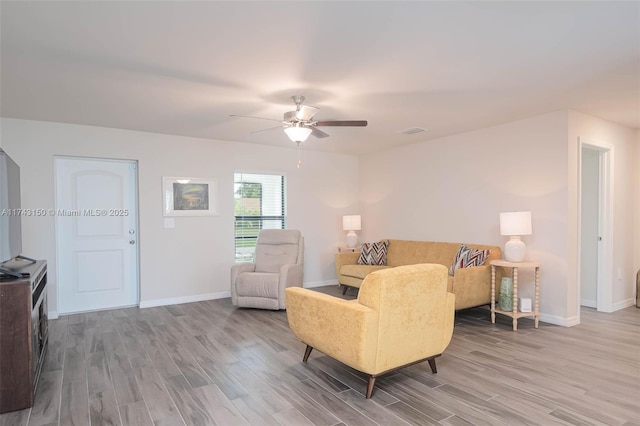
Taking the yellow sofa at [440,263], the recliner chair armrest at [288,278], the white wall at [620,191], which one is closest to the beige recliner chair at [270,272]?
the recliner chair armrest at [288,278]

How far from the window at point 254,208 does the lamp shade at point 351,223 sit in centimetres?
106

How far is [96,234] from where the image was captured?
4844 millimetres

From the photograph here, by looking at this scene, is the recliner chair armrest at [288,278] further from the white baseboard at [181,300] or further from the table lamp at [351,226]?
the table lamp at [351,226]

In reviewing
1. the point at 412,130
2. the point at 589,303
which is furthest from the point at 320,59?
the point at 589,303

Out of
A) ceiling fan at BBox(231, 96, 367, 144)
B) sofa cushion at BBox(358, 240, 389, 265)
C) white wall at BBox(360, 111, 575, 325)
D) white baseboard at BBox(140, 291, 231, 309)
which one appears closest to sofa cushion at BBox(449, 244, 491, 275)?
white wall at BBox(360, 111, 575, 325)

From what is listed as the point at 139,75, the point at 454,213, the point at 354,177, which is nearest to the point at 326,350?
the point at 139,75

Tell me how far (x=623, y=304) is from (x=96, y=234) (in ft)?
22.9

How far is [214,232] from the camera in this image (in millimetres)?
5539

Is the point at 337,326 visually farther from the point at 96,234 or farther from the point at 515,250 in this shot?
the point at 96,234

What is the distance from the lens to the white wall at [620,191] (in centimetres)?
416

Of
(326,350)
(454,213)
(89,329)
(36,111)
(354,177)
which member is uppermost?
(36,111)

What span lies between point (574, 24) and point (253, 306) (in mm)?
4232

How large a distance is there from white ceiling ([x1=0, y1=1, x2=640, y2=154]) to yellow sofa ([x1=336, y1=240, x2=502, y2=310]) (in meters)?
1.77

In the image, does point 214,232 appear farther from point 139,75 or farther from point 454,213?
point 454,213
